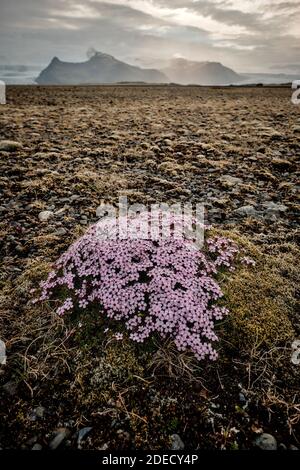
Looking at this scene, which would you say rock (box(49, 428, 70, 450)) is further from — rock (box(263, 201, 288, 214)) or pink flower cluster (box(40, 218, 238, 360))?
rock (box(263, 201, 288, 214))

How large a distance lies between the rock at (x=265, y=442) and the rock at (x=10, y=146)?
40.4ft

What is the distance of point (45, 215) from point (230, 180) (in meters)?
5.48

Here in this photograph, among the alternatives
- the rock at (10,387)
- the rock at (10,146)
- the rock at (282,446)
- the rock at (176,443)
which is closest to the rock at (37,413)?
the rock at (10,387)

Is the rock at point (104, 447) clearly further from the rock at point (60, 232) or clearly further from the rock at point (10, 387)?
the rock at point (60, 232)

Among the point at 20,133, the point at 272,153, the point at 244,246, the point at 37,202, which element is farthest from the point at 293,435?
the point at 20,133

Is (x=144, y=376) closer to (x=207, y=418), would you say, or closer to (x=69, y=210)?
(x=207, y=418)

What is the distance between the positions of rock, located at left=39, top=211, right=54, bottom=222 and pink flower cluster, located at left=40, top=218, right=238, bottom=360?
8.13 feet

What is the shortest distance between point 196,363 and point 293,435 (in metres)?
1.19

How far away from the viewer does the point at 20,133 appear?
49.3 ft

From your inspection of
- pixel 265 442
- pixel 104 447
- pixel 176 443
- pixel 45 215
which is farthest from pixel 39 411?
pixel 45 215

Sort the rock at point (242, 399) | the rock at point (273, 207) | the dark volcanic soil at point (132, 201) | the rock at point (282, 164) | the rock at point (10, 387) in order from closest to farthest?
1. the dark volcanic soil at point (132, 201)
2. the rock at point (242, 399)
3. the rock at point (10, 387)
4. the rock at point (273, 207)
5. the rock at point (282, 164)

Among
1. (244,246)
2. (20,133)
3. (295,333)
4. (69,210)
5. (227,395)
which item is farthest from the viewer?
(20,133)

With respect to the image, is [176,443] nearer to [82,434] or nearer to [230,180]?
[82,434]

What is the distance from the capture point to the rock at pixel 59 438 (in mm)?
3182
